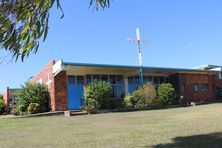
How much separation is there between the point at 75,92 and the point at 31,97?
395cm

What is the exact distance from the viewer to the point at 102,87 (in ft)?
98.6

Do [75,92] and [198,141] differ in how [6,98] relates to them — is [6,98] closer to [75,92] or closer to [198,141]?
[75,92]

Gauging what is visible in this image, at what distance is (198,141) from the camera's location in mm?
9320

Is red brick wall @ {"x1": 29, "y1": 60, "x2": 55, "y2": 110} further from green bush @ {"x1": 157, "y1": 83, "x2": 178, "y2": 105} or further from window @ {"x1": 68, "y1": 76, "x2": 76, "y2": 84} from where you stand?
green bush @ {"x1": 157, "y1": 83, "x2": 178, "y2": 105}

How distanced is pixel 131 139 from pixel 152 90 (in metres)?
22.7

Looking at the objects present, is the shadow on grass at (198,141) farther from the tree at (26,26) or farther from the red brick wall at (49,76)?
the red brick wall at (49,76)

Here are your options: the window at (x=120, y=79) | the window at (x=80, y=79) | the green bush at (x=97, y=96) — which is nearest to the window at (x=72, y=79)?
the window at (x=80, y=79)

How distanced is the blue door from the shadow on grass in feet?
75.7

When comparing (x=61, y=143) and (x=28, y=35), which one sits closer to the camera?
(x=28, y=35)

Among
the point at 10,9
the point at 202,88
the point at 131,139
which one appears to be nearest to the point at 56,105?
the point at 202,88

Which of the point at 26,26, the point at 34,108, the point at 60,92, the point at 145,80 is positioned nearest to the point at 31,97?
the point at 34,108

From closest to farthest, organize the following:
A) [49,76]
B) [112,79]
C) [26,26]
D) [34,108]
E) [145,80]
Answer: [26,26]
[34,108]
[49,76]
[112,79]
[145,80]

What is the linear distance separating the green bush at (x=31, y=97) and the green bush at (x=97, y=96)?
413 centimetres

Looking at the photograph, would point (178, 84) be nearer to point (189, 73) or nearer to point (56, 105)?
point (189, 73)
